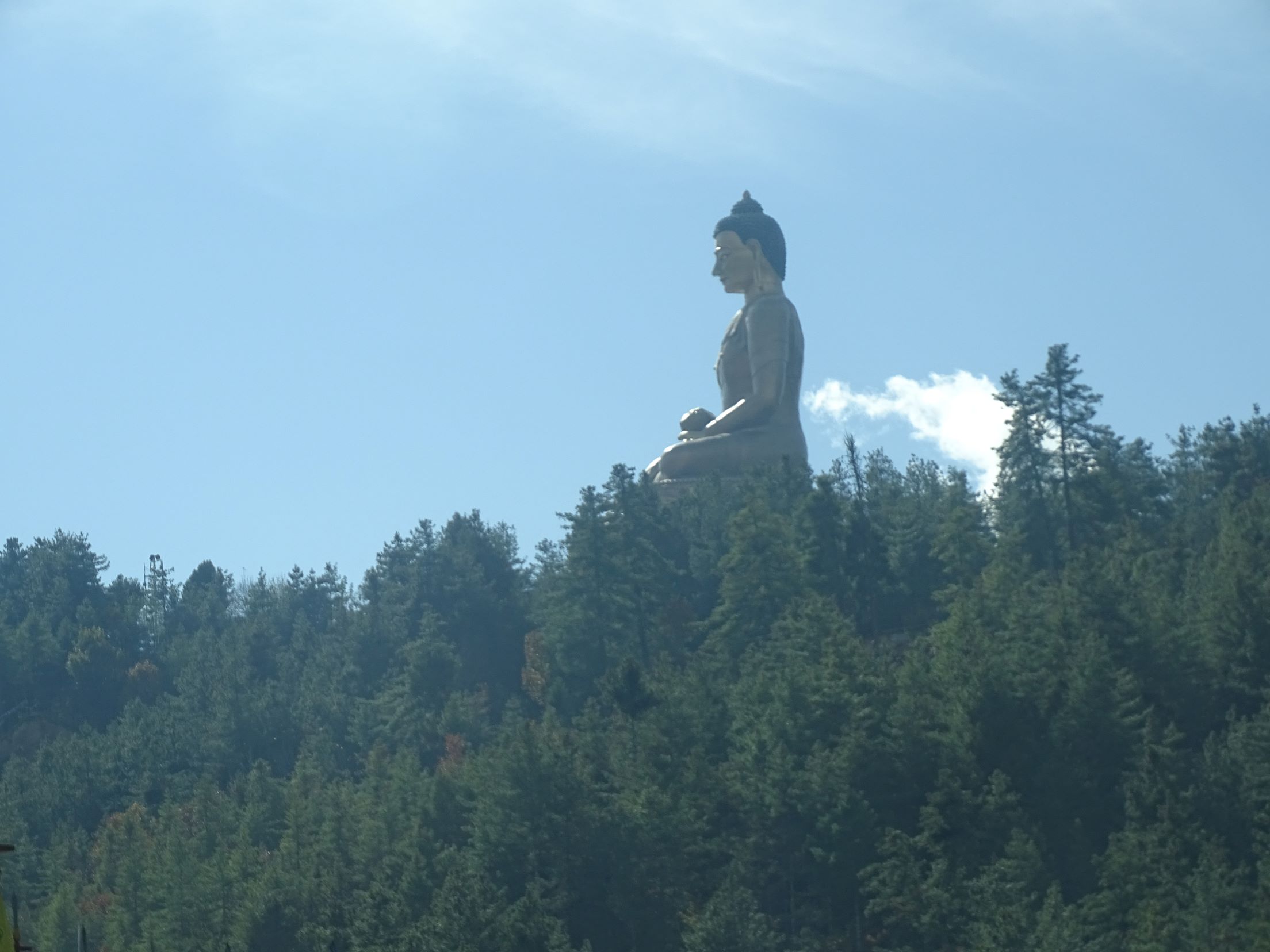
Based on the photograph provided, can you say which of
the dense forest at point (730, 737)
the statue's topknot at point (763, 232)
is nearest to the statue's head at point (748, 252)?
the statue's topknot at point (763, 232)

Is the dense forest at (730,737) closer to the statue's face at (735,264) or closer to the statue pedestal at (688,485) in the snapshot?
the statue pedestal at (688,485)

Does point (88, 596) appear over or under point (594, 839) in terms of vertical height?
over

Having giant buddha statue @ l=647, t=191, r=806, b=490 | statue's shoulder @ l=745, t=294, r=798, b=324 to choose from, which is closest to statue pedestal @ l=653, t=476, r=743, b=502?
giant buddha statue @ l=647, t=191, r=806, b=490

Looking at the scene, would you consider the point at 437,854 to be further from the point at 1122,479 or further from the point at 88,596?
the point at 88,596

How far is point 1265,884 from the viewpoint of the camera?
101ft

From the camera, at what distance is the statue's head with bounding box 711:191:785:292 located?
201 ft

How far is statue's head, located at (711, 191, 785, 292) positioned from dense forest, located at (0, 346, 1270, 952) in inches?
242

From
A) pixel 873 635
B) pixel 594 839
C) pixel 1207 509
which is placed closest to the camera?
pixel 594 839

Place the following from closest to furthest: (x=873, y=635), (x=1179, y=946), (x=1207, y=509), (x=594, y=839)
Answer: (x=1179, y=946) < (x=594, y=839) < (x=873, y=635) < (x=1207, y=509)

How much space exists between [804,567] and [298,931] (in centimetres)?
1545

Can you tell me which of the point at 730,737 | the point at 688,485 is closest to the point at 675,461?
the point at 688,485

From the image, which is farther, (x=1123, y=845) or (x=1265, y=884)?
(x=1123, y=845)

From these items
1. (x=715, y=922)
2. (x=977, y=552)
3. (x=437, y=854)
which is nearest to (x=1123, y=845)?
(x=715, y=922)

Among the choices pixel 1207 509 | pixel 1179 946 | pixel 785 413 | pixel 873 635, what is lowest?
pixel 1179 946
